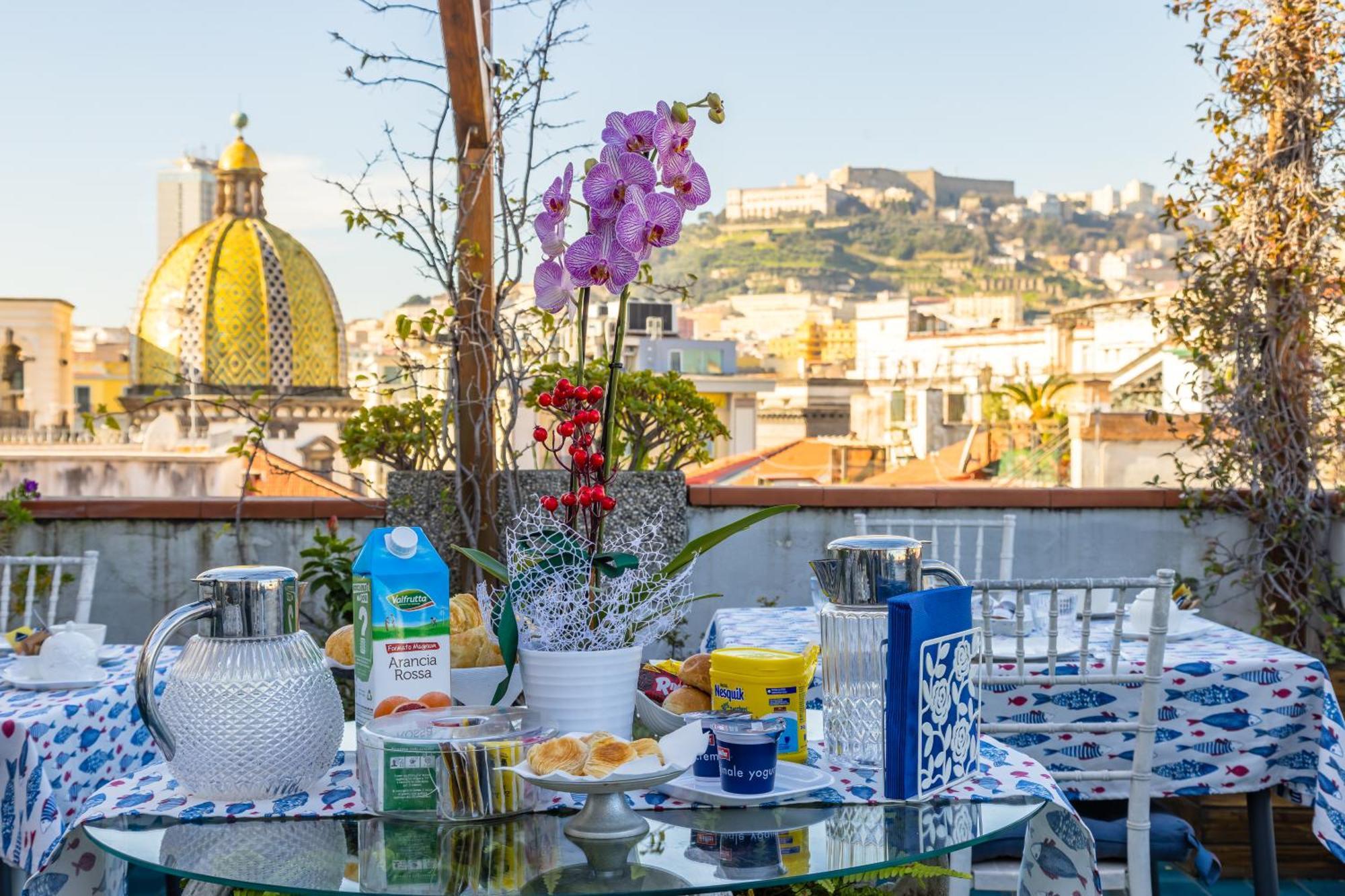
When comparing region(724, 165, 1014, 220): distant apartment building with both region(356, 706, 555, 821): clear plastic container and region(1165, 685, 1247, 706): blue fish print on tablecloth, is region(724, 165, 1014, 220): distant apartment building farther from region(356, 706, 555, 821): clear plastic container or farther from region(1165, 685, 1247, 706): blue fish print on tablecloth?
region(356, 706, 555, 821): clear plastic container

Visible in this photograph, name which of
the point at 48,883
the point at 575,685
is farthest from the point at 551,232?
the point at 48,883

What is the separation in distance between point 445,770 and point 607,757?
0.51 ft

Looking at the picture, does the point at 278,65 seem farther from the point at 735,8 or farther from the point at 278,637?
the point at 278,637

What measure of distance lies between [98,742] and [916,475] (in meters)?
14.4

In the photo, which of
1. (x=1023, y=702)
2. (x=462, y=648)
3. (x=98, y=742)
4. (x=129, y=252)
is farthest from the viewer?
(x=129, y=252)

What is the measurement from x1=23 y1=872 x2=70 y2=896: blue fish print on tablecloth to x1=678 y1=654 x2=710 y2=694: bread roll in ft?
2.29

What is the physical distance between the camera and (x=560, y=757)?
4.02ft

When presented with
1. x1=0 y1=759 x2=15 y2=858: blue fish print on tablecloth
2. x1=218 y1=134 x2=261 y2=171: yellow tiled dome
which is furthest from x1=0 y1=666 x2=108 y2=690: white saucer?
x1=218 y1=134 x2=261 y2=171: yellow tiled dome

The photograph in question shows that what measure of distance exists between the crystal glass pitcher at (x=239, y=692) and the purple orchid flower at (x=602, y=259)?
44 cm

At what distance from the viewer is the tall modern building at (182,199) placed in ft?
241

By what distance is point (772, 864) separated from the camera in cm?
116

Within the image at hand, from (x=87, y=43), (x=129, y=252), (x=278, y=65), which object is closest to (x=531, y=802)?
(x=278, y=65)

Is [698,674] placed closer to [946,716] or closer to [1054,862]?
[946,716]

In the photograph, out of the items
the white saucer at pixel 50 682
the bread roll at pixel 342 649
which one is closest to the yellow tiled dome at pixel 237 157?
the white saucer at pixel 50 682
